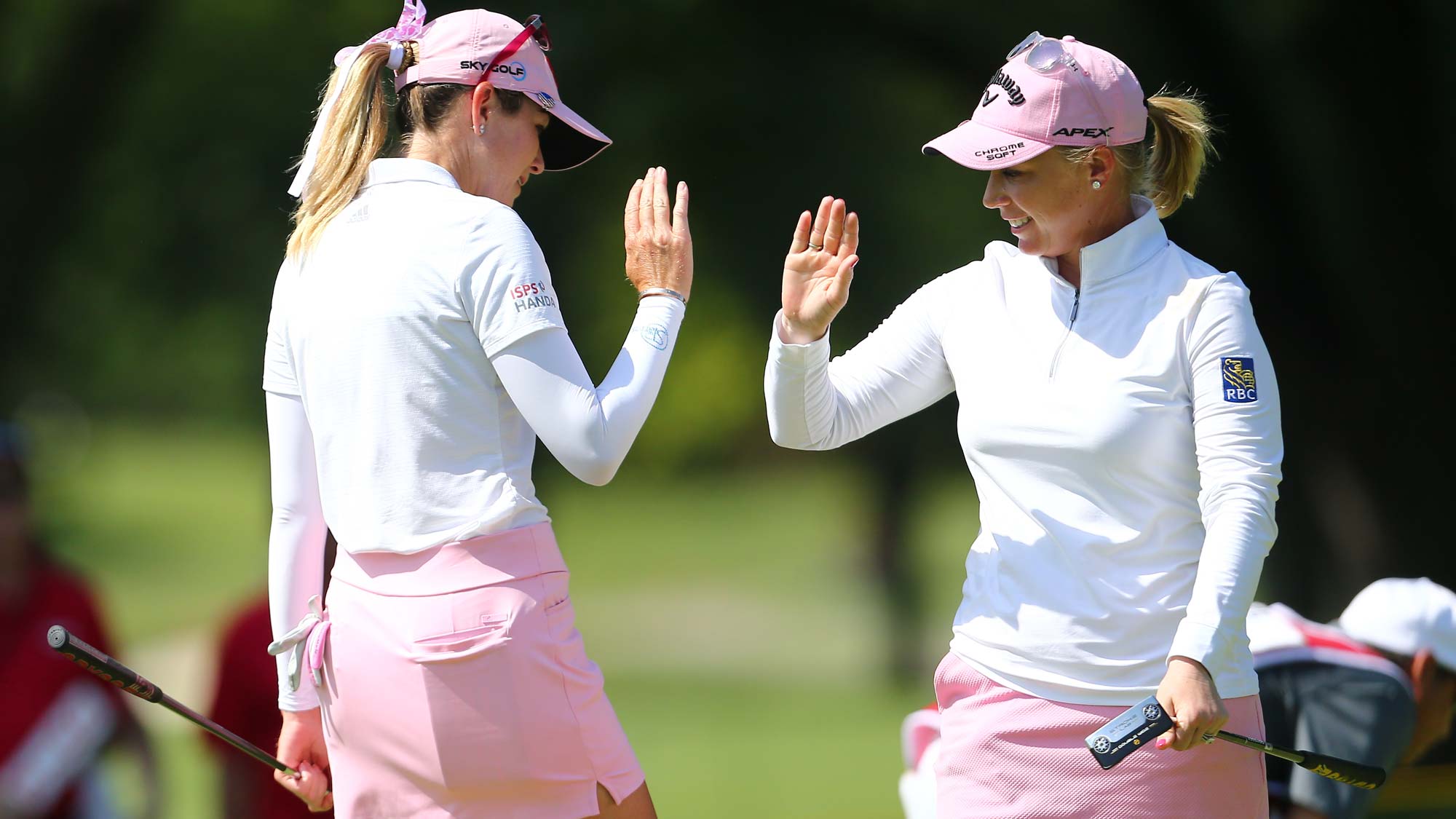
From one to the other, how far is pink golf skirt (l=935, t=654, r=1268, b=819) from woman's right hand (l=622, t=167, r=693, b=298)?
2.21 feet

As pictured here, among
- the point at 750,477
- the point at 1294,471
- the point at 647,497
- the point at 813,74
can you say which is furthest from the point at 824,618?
the point at 1294,471

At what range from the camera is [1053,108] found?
6.64 feet

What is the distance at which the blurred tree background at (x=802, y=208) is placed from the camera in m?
5.71

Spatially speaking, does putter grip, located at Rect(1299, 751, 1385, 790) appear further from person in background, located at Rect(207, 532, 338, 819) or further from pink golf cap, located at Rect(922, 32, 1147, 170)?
person in background, located at Rect(207, 532, 338, 819)

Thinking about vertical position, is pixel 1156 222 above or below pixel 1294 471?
above

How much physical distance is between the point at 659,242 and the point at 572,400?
28 cm

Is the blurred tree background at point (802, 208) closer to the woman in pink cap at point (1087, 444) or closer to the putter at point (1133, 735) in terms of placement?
the woman in pink cap at point (1087, 444)

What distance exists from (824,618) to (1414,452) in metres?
8.91

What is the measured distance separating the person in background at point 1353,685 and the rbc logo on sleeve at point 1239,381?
85cm

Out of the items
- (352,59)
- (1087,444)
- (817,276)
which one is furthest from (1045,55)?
(352,59)

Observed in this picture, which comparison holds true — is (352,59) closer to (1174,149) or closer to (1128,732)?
(1174,149)

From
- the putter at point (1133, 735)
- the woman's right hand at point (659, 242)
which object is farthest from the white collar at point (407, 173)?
the putter at point (1133, 735)

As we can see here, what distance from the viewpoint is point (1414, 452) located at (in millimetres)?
5660

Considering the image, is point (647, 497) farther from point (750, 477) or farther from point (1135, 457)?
point (1135, 457)
